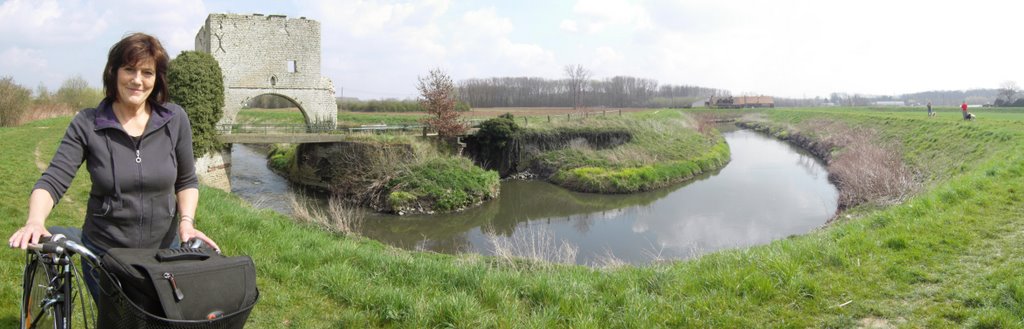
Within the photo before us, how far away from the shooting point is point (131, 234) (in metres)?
2.80

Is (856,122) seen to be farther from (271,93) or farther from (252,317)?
(252,317)

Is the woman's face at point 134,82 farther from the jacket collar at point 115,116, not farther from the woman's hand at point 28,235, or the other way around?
the woman's hand at point 28,235

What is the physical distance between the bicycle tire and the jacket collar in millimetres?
700

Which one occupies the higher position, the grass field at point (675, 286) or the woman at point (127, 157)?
the woman at point (127, 157)

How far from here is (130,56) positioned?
9.01 feet

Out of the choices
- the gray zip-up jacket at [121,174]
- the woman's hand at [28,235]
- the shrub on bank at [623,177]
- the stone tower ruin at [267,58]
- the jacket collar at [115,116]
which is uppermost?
the stone tower ruin at [267,58]

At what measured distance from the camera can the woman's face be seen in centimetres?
276

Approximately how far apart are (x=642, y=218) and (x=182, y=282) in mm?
17333

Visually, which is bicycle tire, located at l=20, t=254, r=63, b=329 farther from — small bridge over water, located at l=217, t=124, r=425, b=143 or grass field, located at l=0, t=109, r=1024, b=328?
small bridge over water, located at l=217, t=124, r=425, b=143

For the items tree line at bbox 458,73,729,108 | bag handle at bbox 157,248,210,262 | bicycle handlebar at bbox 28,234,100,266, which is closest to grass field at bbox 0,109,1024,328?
bicycle handlebar at bbox 28,234,100,266

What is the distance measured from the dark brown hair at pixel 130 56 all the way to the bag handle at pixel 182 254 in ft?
3.12

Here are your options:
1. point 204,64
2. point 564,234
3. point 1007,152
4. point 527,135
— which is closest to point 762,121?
point 527,135

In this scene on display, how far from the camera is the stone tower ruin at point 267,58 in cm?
2389

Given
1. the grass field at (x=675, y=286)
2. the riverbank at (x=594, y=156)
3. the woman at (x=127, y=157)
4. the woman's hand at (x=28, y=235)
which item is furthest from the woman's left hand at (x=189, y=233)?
the riverbank at (x=594, y=156)
